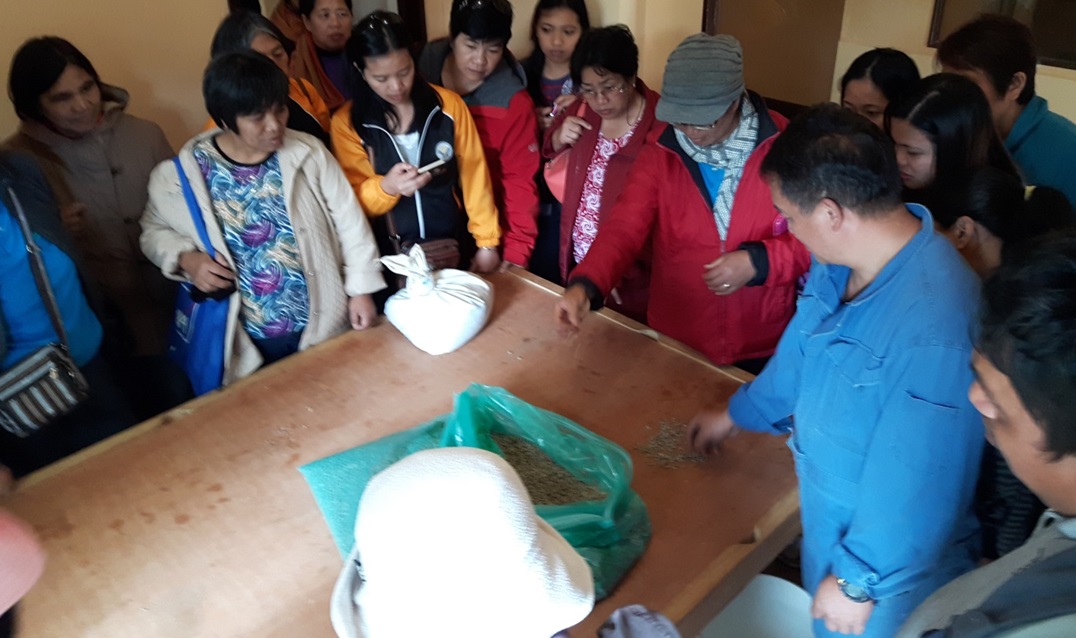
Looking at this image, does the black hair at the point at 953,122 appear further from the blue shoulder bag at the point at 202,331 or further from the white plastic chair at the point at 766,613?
the blue shoulder bag at the point at 202,331

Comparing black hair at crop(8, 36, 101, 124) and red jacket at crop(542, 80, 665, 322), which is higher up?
black hair at crop(8, 36, 101, 124)

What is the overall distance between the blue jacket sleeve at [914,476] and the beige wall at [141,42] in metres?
2.43

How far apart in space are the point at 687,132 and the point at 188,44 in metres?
1.83

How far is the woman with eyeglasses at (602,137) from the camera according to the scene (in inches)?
74.2

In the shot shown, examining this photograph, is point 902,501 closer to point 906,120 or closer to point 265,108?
point 906,120

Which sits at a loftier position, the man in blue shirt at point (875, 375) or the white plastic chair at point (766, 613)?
the man in blue shirt at point (875, 375)

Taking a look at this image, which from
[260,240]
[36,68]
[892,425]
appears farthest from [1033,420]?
[36,68]

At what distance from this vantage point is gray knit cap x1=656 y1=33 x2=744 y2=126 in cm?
153

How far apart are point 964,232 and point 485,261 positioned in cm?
118

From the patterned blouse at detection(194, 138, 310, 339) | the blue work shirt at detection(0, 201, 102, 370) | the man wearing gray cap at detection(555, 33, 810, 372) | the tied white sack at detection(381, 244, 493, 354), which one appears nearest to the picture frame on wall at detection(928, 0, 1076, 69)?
the man wearing gray cap at detection(555, 33, 810, 372)

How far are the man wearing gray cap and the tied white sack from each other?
0.70ft

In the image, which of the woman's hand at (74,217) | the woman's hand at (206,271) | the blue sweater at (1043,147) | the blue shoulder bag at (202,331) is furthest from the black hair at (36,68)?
the blue sweater at (1043,147)

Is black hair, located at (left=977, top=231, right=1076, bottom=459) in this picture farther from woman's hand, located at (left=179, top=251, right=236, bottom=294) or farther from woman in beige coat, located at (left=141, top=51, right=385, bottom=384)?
woman's hand, located at (left=179, top=251, right=236, bottom=294)

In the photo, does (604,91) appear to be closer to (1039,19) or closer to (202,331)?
(202,331)
